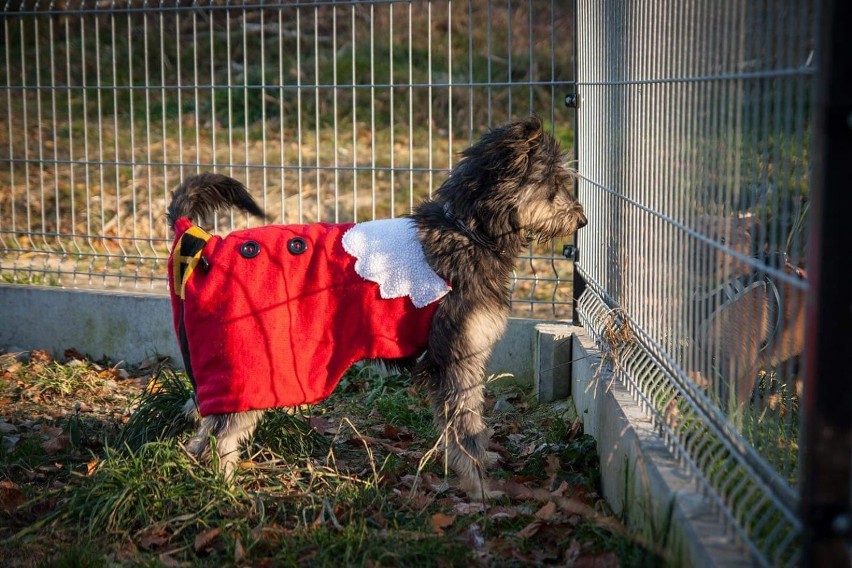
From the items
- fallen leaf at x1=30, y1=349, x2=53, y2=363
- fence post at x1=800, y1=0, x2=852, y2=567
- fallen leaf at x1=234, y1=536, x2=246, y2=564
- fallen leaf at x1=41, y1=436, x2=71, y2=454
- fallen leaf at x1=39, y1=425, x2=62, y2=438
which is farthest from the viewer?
fallen leaf at x1=30, y1=349, x2=53, y2=363

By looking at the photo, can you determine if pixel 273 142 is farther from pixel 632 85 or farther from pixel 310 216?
pixel 632 85

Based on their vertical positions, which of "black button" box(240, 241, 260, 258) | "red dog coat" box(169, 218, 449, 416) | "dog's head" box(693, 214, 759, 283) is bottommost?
"red dog coat" box(169, 218, 449, 416)

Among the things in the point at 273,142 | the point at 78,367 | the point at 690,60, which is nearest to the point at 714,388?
the point at 690,60

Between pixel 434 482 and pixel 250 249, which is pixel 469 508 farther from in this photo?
pixel 250 249

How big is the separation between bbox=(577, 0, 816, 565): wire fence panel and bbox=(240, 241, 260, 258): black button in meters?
1.73

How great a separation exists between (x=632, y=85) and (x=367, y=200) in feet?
21.8

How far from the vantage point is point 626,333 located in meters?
4.40

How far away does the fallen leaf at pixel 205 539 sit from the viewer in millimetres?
3658

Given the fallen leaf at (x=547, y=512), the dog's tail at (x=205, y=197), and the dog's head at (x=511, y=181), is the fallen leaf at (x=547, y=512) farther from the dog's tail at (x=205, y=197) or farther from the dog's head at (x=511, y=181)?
the dog's tail at (x=205, y=197)

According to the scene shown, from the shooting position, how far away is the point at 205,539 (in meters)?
3.68

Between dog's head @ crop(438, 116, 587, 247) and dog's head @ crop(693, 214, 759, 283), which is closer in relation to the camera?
dog's head @ crop(693, 214, 759, 283)

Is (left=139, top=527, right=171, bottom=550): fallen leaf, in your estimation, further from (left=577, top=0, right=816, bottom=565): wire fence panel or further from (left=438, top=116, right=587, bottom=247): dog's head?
(left=577, top=0, right=816, bottom=565): wire fence panel

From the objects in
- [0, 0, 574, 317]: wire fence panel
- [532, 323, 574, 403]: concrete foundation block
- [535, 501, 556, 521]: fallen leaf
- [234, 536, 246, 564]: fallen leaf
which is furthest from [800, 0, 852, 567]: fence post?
[0, 0, 574, 317]: wire fence panel

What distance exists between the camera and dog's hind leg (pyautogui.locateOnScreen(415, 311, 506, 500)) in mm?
4242
